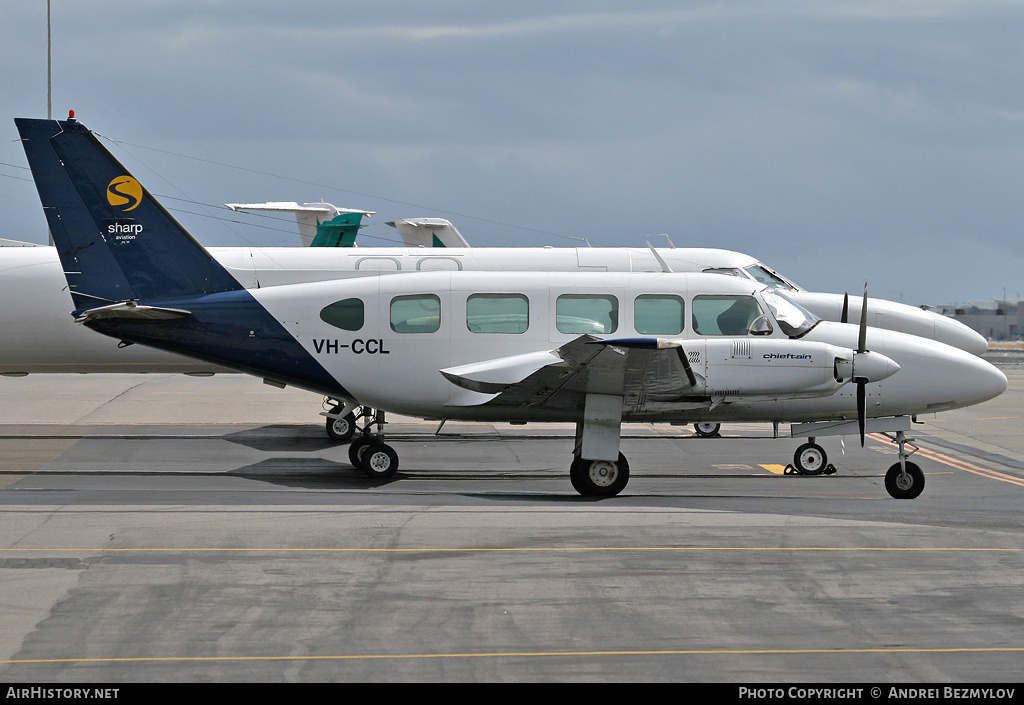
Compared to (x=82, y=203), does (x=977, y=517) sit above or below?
below

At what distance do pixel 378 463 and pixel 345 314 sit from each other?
2.32 meters

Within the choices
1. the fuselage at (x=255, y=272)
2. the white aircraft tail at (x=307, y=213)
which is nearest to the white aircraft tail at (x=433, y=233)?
the white aircraft tail at (x=307, y=213)

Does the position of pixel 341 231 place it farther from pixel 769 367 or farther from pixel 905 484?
pixel 905 484

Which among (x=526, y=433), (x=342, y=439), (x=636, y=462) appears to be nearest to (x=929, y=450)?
(x=636, y=462)

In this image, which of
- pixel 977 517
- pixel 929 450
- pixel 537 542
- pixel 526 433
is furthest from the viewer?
pixel 526 433

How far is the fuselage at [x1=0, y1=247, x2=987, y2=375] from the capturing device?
19.8 m

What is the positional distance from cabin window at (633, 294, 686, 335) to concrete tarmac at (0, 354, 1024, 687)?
7.61 feet

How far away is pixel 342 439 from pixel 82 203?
6.96 metres

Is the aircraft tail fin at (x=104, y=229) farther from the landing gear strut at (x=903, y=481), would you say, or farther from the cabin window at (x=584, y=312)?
the landing gear strut at (x=903, y=481)

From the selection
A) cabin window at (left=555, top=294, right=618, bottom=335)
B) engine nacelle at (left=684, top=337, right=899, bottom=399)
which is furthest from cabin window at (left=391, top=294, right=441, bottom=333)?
engine nacelle at (left=684, top=337, right=899, bottom=399)

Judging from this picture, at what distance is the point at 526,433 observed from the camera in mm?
22344

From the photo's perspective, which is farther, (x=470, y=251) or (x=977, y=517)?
(x=470, y=251)

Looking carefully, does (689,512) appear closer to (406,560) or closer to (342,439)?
(406,560)

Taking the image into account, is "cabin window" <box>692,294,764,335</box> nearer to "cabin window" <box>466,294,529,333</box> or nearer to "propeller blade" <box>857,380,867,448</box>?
"propeller blade" <box>857,380,867,448</box>
